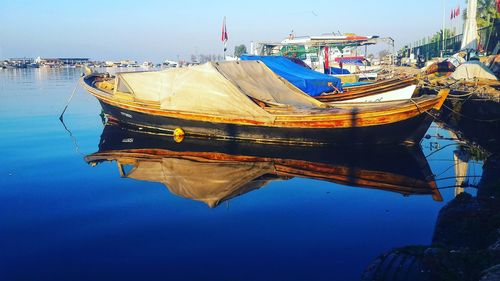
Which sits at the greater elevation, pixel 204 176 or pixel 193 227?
pixel 204 176

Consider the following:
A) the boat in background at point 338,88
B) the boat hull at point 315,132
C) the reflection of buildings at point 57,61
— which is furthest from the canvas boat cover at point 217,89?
the reflection of buildings at point 57,61

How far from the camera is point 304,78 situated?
17.4 m

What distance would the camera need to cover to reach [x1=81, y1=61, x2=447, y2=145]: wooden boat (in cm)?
1165

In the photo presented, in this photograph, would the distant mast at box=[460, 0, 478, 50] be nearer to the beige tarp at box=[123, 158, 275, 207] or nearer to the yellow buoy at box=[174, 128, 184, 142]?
the yellow buoy at box=[174, 128, 184, 142]

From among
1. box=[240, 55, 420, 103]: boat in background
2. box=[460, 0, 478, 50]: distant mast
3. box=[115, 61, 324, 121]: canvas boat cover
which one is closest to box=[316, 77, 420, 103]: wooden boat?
box=[240, 55, 420, 103]: boat in background

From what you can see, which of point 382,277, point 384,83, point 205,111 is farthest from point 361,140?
point 382,277

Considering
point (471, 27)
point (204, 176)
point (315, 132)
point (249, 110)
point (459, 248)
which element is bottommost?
point (204, 176)

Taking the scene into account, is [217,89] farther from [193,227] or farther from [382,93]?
[382,93]

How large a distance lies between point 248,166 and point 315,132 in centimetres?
259

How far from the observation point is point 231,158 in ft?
37.9

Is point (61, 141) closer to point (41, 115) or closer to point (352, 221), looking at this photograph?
point (41, 115)

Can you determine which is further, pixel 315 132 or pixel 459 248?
pixel 315 132

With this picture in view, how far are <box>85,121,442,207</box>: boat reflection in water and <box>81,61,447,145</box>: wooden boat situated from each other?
47 centimetres

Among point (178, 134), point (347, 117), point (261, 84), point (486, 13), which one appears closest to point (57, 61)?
point (486, 13)
